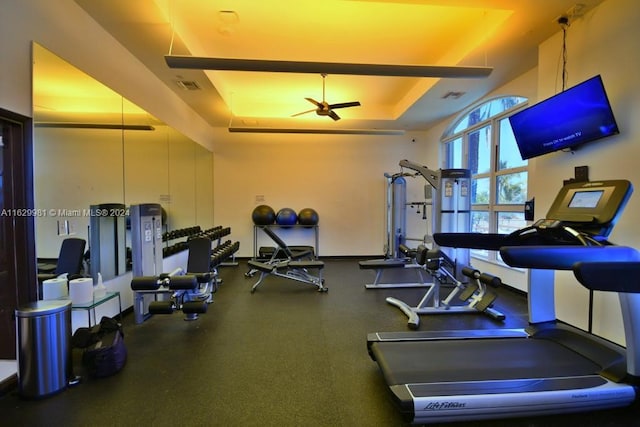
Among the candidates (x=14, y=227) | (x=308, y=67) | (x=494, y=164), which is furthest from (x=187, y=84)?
(x=494, y=164)

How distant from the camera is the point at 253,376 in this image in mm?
2211

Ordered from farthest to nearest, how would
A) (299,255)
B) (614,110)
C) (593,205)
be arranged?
(299,255) → (614,110) → (593,205)

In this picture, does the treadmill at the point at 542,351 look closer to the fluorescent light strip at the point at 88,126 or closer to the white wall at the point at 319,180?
the fluorescent light strip at the point at 88,126

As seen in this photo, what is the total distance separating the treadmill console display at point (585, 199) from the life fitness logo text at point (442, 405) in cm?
173

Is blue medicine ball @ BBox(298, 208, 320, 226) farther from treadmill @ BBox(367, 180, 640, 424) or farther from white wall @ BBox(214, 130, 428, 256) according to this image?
treadmill @ BBox(367, 180, 640, 424)

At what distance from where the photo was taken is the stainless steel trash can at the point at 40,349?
1933mm

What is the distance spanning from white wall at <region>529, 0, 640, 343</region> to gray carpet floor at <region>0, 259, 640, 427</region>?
2.11ft

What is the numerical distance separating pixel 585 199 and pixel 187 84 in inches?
186

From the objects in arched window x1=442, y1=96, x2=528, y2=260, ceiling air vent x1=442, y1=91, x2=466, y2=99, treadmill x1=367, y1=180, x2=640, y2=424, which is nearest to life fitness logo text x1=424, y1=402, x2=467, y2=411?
treadmill x1=367, y1=180, x2=640, y2=424

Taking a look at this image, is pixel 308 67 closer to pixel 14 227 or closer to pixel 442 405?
pixel 14 227

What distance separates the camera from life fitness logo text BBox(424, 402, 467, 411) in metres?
1.58

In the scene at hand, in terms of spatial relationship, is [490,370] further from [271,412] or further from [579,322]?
[579,322]

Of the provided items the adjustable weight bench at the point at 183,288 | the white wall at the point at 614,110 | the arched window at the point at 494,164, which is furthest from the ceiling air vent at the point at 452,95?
the adjustable weight bench at the point at 183,288

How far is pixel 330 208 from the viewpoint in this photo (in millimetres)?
7066
